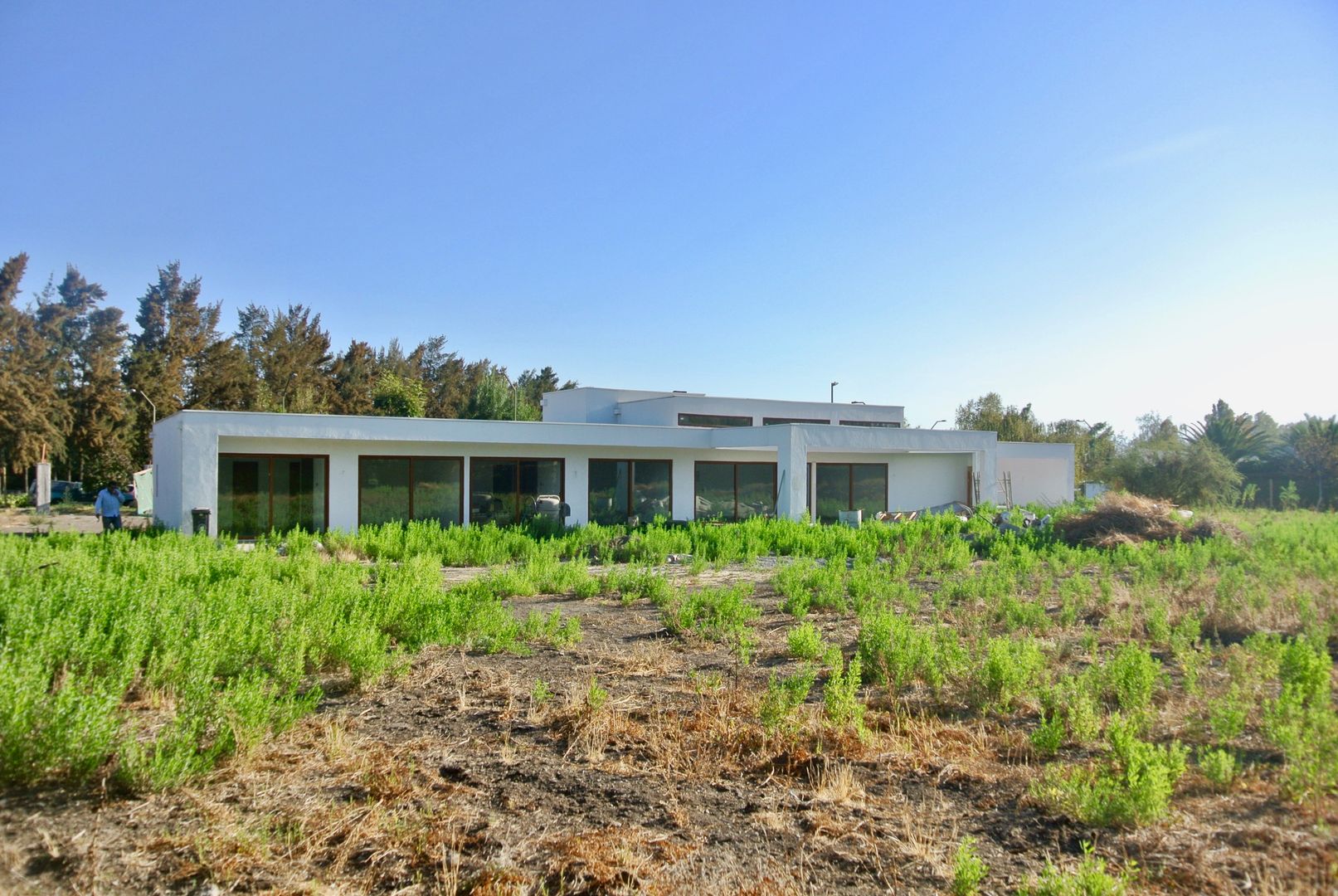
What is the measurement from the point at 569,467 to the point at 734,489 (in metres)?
5.16

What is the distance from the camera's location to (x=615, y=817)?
13.8 ft

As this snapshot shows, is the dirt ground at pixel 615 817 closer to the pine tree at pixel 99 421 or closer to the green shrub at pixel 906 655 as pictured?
the green shrub at pixel 906 655

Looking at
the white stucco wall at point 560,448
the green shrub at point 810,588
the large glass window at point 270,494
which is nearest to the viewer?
the green shrub at point 810,588

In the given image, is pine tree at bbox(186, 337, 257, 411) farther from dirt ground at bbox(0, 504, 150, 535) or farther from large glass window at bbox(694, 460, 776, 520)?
large glass window at bbox(694, 460, 776, 520)

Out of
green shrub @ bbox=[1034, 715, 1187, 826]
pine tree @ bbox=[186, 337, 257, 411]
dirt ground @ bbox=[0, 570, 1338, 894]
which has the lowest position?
dirt ground @ bbox=[0, 570, 1338, 894]

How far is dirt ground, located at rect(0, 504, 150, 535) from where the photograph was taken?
70.4 ft

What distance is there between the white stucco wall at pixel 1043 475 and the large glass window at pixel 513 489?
1578 cm

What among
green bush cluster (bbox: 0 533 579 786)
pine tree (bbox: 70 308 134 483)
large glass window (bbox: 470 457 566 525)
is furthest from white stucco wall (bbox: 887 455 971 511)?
pine tree (bbox: 70 308 134 483)

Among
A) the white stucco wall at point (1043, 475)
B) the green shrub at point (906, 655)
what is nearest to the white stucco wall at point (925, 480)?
the white stucco wall at point (1043, 475)

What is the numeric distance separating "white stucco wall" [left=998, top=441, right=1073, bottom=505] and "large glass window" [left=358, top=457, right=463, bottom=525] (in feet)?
60.1

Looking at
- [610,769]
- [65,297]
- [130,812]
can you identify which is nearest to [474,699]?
[610,769]

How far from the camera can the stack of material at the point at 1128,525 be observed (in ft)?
52.3

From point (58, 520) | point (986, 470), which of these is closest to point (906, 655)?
point (986, 470)

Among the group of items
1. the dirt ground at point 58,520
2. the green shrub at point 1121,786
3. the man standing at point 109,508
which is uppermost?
the man standing at point 109,508
